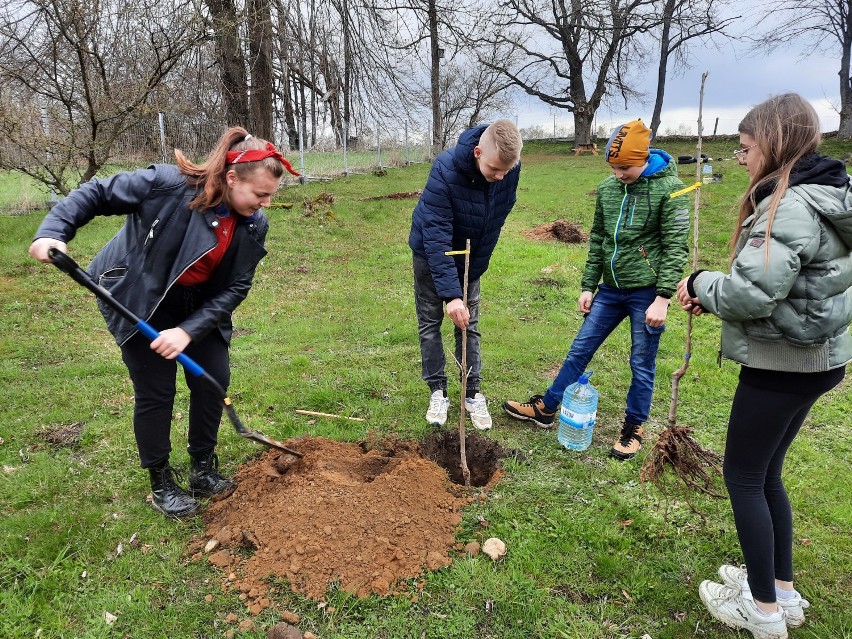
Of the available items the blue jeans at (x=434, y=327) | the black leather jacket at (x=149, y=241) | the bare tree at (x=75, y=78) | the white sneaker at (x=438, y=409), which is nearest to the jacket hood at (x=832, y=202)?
the blue jeans at (x=434, y=327)

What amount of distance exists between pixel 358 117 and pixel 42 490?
9.34 m

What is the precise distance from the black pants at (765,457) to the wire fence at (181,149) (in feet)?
30.7

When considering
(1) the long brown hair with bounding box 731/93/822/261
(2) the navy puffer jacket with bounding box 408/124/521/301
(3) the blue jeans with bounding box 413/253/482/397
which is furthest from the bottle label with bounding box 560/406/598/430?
(1) the long brown hair with bounding box 731/93/822/261

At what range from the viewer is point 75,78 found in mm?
7574

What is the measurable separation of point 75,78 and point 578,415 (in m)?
8.11

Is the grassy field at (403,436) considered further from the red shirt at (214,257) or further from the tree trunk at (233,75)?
the tree trunk at (233,75)

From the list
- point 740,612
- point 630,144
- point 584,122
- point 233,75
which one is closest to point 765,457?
point 740,612

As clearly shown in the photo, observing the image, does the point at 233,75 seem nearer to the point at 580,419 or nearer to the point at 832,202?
the point at 580,419

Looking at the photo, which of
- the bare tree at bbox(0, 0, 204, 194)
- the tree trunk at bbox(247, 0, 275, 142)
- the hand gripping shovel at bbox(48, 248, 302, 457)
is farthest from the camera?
the tree trunk at bbox(247, 0, 275, 142)

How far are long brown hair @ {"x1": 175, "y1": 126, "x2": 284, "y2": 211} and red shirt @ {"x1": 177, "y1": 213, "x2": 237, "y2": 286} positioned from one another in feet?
0.38

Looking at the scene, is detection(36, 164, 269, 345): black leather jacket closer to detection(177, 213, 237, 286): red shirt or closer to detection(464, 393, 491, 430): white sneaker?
detection(177, 213, 237, 286): red shirt

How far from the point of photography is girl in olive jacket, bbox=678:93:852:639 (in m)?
1.82

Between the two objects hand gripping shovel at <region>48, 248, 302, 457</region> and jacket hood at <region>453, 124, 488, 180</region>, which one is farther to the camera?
jacket hood at <region>453, 124, 488, 180</region>

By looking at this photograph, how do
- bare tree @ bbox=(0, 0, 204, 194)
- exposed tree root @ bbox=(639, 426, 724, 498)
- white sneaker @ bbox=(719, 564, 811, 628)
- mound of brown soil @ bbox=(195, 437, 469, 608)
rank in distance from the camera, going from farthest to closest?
1. bare tree @ bbox=(0, 0, 204, 194)
2. exposed tree root @ bbox=(639, 426, 724, 498)
3. mound of brown soil @ bbox=(195, 437, 469, 608)
4. white sneaker @ bbox=(719, 564, 811, 628)
